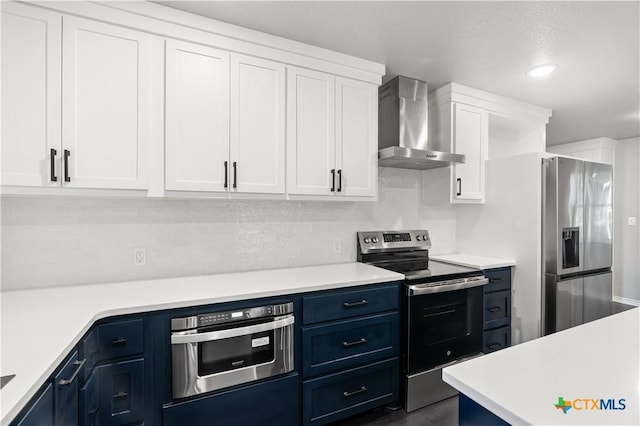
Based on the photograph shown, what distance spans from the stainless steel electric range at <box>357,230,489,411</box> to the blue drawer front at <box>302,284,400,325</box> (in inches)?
5.6

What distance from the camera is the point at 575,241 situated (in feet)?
9.32

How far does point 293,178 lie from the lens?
2166 mm

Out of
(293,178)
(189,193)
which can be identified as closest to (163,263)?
(189,193)

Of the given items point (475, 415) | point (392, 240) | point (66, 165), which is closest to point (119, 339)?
point (66, 165)

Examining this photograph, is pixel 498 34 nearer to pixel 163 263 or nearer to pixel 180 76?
pixel 180 76

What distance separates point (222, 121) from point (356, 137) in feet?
3.23

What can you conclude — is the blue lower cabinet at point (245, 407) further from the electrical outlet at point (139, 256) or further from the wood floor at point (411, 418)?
the electrical outlet at point (139, 256)

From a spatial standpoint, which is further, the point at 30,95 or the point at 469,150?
the point at 469,150

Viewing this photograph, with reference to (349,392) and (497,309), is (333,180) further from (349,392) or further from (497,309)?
(497,309)

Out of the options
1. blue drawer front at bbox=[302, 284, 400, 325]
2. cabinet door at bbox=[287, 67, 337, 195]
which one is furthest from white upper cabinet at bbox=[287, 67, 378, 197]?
blue drawer front at bbox=[302, 284, 400, 325]

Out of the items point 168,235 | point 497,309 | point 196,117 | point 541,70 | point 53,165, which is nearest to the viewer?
point 53,165

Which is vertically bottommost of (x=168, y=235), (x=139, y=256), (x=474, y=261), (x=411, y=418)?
(x=411, y=418)

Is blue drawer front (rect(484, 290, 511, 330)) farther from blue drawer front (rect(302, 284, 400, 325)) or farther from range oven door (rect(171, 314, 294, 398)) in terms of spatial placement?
range oven door (rect(171, 314, 294, 398))

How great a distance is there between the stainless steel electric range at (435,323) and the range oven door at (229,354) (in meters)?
0.88
